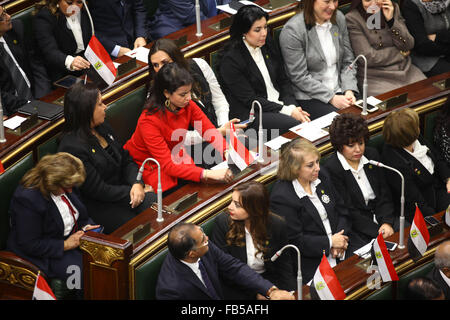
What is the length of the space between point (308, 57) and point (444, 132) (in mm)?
935

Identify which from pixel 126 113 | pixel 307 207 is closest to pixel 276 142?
pixel 307 207

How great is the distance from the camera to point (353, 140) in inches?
178

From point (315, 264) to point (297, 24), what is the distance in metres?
1.63

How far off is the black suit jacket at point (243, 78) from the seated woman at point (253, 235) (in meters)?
1.18

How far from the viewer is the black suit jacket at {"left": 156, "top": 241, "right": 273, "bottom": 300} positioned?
379cm

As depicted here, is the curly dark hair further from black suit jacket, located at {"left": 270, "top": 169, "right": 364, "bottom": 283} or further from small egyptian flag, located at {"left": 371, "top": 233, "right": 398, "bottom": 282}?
small egyptian flag, located at {"left": 371, "top": 233, "right": 398, "bottom": 282}

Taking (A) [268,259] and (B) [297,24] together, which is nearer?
→ (A) [268,259]

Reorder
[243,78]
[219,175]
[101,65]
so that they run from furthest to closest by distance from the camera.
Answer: [243,78] → [101,65] → [219,175]

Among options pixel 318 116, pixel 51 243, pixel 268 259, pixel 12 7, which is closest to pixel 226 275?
pixel 268 259

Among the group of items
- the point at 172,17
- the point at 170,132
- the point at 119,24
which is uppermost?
the point at 172,17

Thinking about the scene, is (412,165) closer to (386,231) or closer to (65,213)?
(386,231)

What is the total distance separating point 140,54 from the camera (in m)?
5.12
